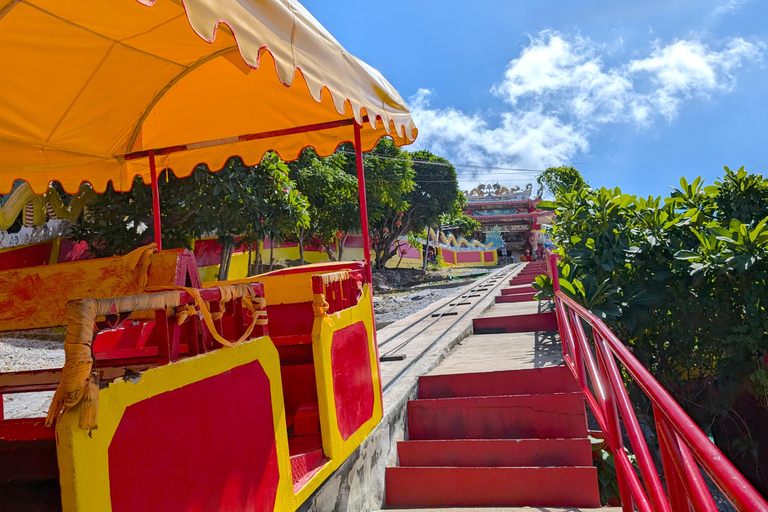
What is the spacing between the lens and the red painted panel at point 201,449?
1.41 m

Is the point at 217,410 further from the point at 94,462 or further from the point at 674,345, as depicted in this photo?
the point at 674,345

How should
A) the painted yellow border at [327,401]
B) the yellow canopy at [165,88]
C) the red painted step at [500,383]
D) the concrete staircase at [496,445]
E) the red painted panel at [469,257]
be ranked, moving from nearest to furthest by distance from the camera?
1. the yellow canopy at [165,88]
2. the painted yellow border at [327,401]
3. the concrete staircase at [496,445]
4. the red painted step at [500,383]
5. the red painted panel at [469,257]

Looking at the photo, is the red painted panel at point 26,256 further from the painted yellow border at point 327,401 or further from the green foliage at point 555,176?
the green foliage at point 555,176

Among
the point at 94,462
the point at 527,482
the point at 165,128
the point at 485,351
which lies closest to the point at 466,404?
the point at 527,482

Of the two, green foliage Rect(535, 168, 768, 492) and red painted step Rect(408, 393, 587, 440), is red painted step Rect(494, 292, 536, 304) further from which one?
red painted step Rect(408, 393, 587, 440)

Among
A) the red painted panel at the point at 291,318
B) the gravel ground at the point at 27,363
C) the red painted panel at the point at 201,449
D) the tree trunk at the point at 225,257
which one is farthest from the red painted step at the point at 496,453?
the tree trunk at the point at 225,257

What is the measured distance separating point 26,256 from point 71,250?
3.37 ft

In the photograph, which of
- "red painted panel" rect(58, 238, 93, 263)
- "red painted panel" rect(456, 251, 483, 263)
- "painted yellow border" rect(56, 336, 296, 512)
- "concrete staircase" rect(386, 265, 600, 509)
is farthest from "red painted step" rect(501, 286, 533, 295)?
"red painted panel" rect(456, 251, 483, 263)

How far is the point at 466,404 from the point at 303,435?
1.82m

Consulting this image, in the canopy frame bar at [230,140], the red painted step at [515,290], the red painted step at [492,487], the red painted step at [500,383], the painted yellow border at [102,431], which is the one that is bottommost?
the red painted step at [492,487]

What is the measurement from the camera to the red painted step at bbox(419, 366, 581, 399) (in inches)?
178

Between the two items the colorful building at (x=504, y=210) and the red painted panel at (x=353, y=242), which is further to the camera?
the colorful building at (x=504, y=210)

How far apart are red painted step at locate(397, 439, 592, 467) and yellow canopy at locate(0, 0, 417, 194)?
226cm

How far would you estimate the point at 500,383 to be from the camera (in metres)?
4.67
